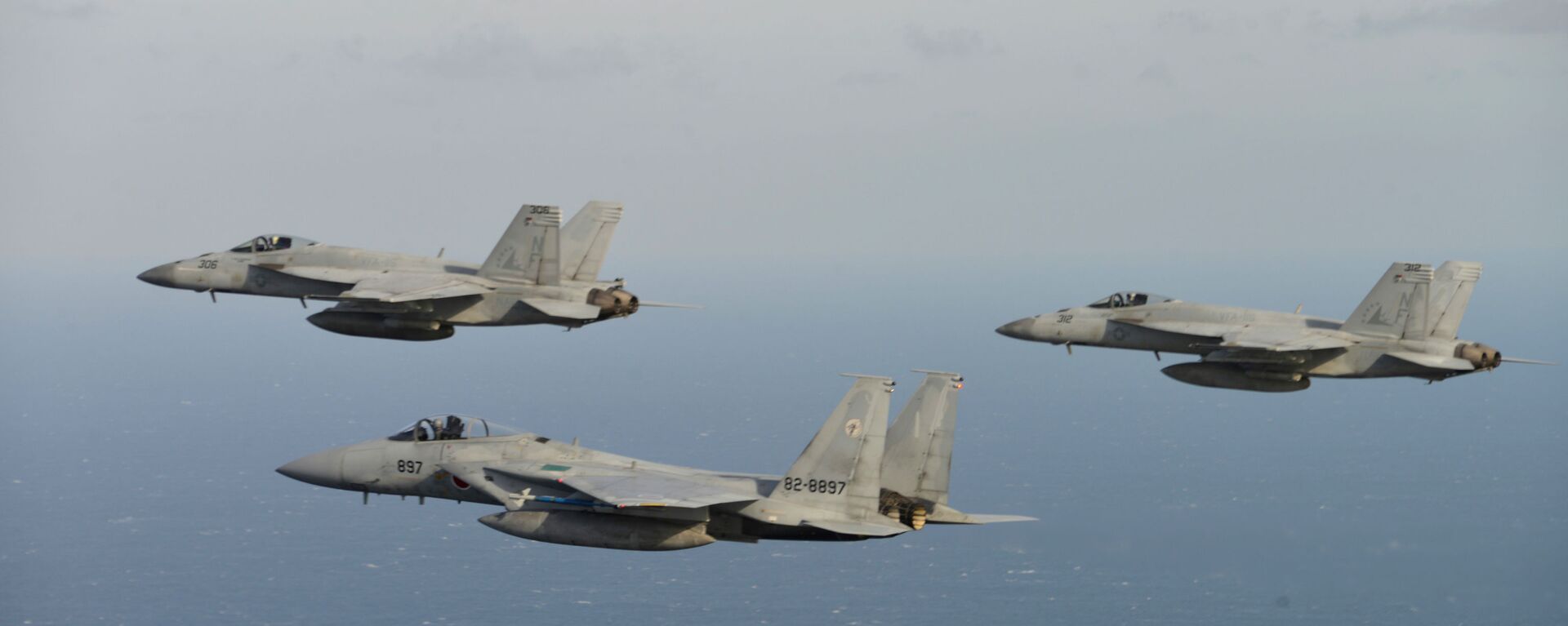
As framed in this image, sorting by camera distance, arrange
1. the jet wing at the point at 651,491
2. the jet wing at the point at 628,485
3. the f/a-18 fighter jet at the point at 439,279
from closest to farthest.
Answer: the jet wing at the point at 651,491 → the jet wing at the point at 628,485 → the f/a-18 fighter jet at the point at 439,279

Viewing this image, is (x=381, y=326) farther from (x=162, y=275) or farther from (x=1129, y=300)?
(x=1129, y=300)

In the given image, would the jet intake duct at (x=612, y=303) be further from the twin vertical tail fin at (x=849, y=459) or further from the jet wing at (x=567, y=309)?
the twin vertical tail fin at (x=849, y=459)

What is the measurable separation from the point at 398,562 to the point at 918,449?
117572 millimetres

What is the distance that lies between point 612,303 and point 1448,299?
73.9 feet

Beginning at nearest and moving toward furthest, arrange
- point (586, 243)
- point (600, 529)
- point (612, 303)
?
1. point (600, 529)
2. point (612, 303)
3. point (586, 243)

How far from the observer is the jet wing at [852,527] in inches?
1310

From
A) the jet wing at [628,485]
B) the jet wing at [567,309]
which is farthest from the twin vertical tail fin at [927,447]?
the jet wing at [567,309]

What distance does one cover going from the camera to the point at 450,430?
125 ft

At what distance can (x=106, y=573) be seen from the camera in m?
155

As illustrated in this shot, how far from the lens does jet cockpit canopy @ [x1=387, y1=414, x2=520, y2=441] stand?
3788 centimetres

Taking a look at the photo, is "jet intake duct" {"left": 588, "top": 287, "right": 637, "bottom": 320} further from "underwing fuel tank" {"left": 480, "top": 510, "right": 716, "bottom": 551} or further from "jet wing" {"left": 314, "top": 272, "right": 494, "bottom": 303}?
"underwing fuel tank" {"left": 480, "top": 510, "right": 716, "bottom": 551}

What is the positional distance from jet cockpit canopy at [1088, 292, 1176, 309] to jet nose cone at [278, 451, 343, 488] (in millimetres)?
22243

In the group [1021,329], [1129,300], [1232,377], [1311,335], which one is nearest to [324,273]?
[1021,329]

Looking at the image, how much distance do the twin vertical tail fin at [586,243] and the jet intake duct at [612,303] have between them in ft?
7.71
